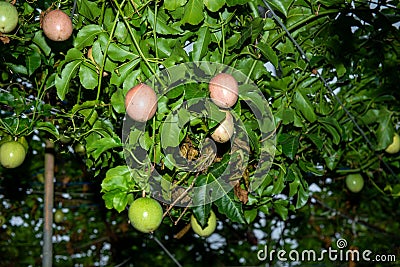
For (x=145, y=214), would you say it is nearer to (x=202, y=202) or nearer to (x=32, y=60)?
(x=202, y=202)

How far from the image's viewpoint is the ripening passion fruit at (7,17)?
140 cm

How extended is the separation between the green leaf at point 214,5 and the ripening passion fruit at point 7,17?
1.84 ft

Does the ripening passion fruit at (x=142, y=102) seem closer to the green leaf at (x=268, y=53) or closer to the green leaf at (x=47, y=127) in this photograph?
the green leaf at (x=268, y=53)

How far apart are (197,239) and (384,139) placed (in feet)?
7.81

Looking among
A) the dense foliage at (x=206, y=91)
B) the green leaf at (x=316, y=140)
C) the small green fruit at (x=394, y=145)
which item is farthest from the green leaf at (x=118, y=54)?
the small green fruit at (x=394, y=145)

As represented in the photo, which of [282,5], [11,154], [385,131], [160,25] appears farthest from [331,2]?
[11,154]

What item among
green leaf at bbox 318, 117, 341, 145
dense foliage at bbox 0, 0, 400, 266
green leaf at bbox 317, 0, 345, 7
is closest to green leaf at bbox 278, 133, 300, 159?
dense foliage at bbox 0, 0, 400, 266

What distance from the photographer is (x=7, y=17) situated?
1.41 meters

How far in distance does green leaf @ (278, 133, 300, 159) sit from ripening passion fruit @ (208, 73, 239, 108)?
0.50 m

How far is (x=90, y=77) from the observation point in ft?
4.73

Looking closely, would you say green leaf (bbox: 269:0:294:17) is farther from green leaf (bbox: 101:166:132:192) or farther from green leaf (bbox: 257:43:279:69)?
green leaf (bbox: 101:166:132:192)

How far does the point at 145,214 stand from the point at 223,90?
384 mm

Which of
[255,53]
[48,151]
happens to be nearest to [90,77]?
[255,53]

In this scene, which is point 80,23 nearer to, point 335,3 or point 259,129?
point 259,129
